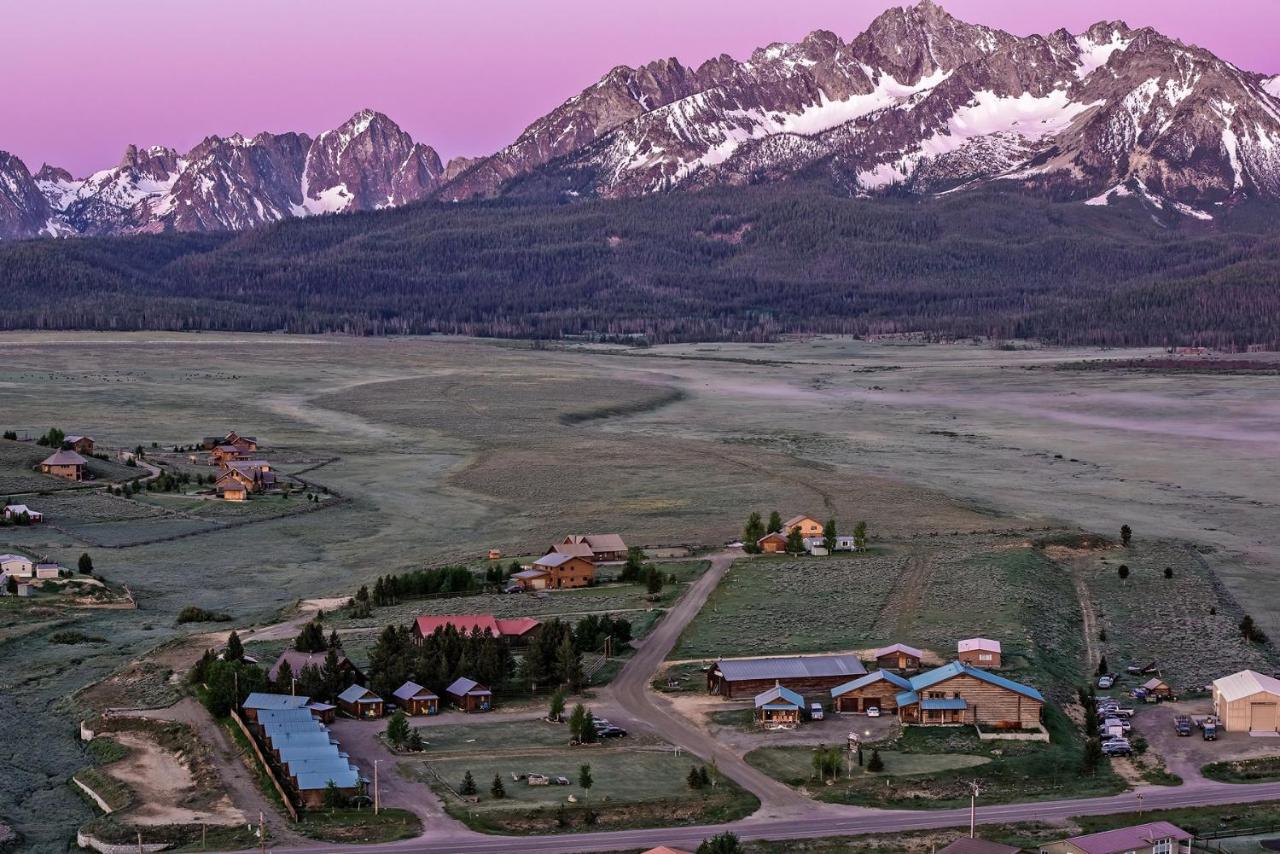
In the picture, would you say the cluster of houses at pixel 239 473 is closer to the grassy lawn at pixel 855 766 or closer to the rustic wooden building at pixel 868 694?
the rustic wooden building at pixel 868 694

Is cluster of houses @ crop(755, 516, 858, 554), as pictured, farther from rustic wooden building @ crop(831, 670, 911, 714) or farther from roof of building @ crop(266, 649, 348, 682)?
roof of building @ crop(266, 649, 348, 682)

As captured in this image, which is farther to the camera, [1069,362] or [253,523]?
[1069,362]

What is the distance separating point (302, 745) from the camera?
1725 inches

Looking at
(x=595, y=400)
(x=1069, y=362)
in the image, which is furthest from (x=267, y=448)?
(x=1069, y=362)

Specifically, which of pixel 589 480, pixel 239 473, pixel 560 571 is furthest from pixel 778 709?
pixel 589 480

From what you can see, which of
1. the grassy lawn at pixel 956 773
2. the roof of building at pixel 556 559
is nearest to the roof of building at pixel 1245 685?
the grassy lawn at pixel 956 773

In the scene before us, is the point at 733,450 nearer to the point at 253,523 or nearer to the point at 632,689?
the point at 253,523

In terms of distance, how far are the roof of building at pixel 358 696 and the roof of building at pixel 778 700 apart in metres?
10.1

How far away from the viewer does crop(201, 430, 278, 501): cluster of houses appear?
8838 cm

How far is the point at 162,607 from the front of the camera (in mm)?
64688

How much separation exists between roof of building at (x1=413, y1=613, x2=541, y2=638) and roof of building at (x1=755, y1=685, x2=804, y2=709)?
9925mm

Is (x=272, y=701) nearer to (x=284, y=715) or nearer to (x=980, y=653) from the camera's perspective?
(x=284, y=715)

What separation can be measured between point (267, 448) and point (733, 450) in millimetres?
27919

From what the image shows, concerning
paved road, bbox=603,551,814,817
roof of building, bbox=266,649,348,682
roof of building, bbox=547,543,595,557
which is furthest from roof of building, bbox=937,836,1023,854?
roof of building, bbox=547,543,595,557
